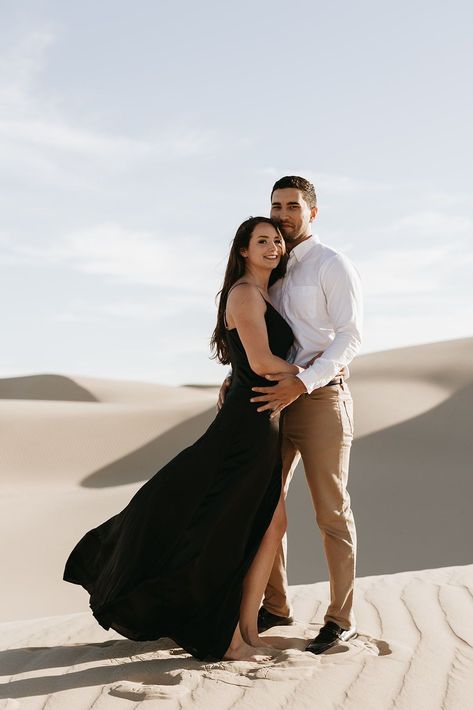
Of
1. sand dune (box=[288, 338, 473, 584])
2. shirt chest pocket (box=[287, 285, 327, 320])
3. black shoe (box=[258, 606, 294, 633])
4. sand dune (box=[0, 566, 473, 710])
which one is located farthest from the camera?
sand dune (box=[288, 338, 473, 584])

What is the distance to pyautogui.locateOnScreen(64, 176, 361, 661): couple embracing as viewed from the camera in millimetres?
4484

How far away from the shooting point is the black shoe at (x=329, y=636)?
4559 mm

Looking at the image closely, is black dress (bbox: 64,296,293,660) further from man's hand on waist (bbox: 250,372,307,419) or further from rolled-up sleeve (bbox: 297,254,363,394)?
rolled-up sleeve (bbox: 297,254,363,394)

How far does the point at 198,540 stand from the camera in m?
4.51

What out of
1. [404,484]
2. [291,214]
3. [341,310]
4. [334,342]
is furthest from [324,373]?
[404,484]

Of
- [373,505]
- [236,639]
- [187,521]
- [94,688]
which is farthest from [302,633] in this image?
[373,505]

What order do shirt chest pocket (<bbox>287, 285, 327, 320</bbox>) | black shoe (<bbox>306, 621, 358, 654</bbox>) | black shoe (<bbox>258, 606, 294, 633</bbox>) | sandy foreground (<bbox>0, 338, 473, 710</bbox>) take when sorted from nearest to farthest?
sandy foreground (<bbox>0, 338, 473, 710</bbox>) → black shoe (<bbox>306, 621, 358, 654</bbox>) → shirt chest pocket (<bbox>287, 285, 327, 320</bbox>) → black shoe (<bbox>258, 606, 294, 633</bbox>)

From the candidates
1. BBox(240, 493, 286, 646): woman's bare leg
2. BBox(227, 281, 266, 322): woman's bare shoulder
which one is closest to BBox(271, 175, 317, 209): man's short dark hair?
BBox(227, 281, 266, 322): woman's bare shoulder

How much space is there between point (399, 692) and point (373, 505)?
9.26m

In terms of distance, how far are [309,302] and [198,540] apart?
132cm

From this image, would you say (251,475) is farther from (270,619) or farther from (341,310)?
(270,619)

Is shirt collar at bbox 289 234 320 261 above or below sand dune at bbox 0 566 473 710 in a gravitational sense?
above

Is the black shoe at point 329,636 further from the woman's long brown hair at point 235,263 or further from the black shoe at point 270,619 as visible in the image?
the woman's long brown hair at point 235,263

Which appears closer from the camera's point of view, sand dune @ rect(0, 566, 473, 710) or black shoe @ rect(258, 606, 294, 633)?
sand dune @ rect(0, 566, 473, 710)
